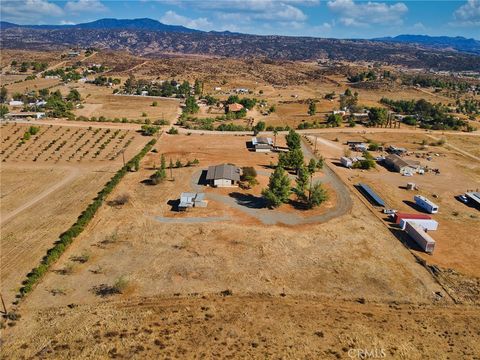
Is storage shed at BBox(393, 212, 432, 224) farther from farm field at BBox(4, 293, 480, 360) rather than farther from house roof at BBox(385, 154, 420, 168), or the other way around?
house roof at BBox(385, 154, 420, 168)

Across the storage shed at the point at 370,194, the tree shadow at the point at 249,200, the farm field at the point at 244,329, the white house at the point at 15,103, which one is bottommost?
the farm field at the point at 244,329

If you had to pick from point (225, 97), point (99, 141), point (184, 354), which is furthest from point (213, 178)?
point (225, 97)

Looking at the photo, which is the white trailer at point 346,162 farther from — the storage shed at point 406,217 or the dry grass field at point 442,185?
the storage shed at point 406,217

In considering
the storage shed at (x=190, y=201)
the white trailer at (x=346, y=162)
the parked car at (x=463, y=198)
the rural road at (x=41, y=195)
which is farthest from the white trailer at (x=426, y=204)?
the rural road at (x=41, y=195)

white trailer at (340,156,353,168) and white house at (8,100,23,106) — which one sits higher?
white house at (8,100,23,106)

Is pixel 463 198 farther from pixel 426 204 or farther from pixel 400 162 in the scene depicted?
pixel 400 162

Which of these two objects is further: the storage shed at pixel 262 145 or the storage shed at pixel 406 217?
the storage shed at pixel 262 145

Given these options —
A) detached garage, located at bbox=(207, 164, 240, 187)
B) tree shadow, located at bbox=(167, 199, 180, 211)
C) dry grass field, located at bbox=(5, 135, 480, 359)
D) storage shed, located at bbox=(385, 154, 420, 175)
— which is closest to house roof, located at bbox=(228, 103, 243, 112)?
storage shed, located at bbox=(385, 154, 420, 175)
